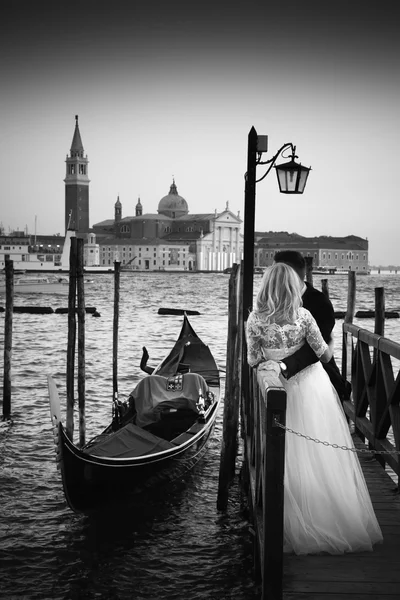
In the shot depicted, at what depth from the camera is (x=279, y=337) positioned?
2639mm

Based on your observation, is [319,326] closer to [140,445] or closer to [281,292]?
[281,292]

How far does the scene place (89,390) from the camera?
9453 mm

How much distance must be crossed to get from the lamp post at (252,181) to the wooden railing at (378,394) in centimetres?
77

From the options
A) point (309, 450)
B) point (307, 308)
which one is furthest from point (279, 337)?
point (307, 308)

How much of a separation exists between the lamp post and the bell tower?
78573mm

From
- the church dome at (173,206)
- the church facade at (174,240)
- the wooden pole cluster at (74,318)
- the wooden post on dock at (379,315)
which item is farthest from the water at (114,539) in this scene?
the church dome at (173,206)

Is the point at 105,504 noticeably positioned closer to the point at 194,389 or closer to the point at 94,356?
the point at 194,389

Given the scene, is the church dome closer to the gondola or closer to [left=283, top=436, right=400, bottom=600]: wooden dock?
the gondola

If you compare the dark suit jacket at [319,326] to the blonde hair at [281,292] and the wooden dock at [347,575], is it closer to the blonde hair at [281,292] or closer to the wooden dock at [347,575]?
the blonde hair at [281,292]

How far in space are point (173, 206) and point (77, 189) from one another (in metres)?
17.1

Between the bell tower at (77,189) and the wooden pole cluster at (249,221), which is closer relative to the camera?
the wooden pole cluster at (249,221)

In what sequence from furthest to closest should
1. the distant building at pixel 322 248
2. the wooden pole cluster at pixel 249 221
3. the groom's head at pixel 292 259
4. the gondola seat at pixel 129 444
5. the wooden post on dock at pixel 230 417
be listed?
the distant building at pixel 322 248
the wooden pole cluster at pixel 249 221
the wooden post on dock at pixel 230 417
the gondola seat at pixel 129 444
the groom's head at pixel 292 259

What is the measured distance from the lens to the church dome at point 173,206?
319 feet

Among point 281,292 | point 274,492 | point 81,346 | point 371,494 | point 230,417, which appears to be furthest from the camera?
point 81,346
